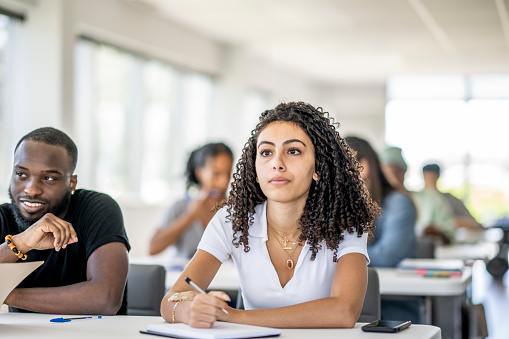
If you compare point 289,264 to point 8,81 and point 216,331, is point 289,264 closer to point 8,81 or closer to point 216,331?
point 216,331

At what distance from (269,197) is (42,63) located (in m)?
4.50

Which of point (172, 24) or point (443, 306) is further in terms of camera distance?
point (172, 24)

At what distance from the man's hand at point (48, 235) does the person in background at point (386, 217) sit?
177 centimetres

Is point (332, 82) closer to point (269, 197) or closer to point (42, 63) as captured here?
point (42, 63)

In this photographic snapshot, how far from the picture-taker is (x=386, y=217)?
12.2 feet

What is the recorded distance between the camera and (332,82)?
539 inches

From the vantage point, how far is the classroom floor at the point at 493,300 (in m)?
5.59

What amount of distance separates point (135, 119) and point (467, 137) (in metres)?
6.73

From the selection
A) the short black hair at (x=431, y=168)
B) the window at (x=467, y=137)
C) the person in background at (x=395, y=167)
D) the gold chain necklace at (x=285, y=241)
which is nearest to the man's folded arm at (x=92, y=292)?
the gold chain necklace at (x=285, y=241)

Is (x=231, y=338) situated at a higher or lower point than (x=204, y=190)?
lower

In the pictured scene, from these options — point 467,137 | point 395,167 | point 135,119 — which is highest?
point 467,137

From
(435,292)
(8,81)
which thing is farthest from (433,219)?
(8,81)

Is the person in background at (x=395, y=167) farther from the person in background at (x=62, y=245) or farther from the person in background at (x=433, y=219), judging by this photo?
the person in background at (x=62, y=245)

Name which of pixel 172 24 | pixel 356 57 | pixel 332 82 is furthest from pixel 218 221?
pixel 332 82
